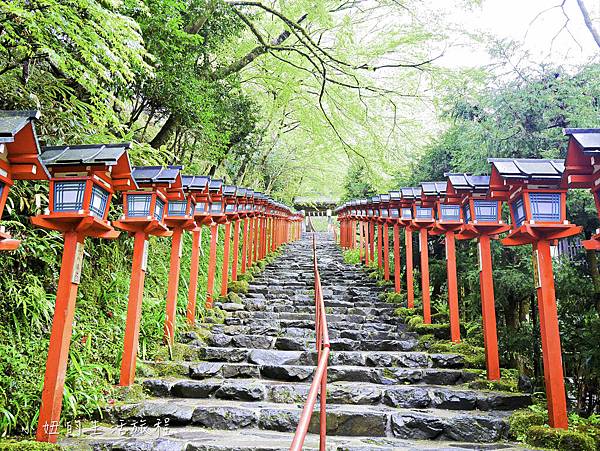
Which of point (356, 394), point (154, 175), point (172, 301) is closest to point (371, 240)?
point (172, 301)

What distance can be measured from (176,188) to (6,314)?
8.68 feet

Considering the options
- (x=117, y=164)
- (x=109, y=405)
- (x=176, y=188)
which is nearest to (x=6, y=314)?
(x=109, y=405)

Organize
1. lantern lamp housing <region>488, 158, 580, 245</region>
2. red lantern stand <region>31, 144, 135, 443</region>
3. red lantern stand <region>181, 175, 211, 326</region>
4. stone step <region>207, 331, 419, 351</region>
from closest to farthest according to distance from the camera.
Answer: red lantern stand <region>31, 144, 135, 443</region>, lantern lamp housing <region>488, 158, 580, 245</region>, stone step <region>207, 331, 419, 351</region>, red lantern stand <region>181, 175, 211, 326</region>

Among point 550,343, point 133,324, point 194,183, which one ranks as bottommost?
point 550,343

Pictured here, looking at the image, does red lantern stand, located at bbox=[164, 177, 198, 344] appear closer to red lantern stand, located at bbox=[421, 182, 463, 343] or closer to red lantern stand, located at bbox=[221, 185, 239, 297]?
red lantern stand, located at bbox=[221, 185, 239, 297]

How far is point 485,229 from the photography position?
629 cm

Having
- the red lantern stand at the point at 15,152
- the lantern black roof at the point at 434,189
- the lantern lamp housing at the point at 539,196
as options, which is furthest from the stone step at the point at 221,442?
the lantern black roof at the point at 434,189

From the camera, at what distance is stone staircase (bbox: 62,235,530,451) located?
180 inches

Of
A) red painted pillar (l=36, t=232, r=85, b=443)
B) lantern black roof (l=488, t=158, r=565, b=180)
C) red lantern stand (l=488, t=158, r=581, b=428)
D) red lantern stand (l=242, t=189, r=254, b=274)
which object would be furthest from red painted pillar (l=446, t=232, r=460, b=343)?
red lantern stand (l=242, t=189, r=254, b=274)

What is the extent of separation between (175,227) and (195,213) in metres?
0.96

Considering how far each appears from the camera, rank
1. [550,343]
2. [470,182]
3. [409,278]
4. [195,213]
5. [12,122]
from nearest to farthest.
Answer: [12,122] → [550,343] → [470,182] → [195,213] → [409,278]

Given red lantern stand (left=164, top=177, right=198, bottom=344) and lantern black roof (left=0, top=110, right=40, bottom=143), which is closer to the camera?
lantern black roof (left=0, top=110, right=40, bottom=143)

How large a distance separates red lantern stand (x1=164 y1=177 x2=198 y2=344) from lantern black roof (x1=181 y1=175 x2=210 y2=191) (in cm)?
12

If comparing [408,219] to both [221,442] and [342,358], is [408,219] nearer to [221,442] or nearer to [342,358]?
[342,358]
